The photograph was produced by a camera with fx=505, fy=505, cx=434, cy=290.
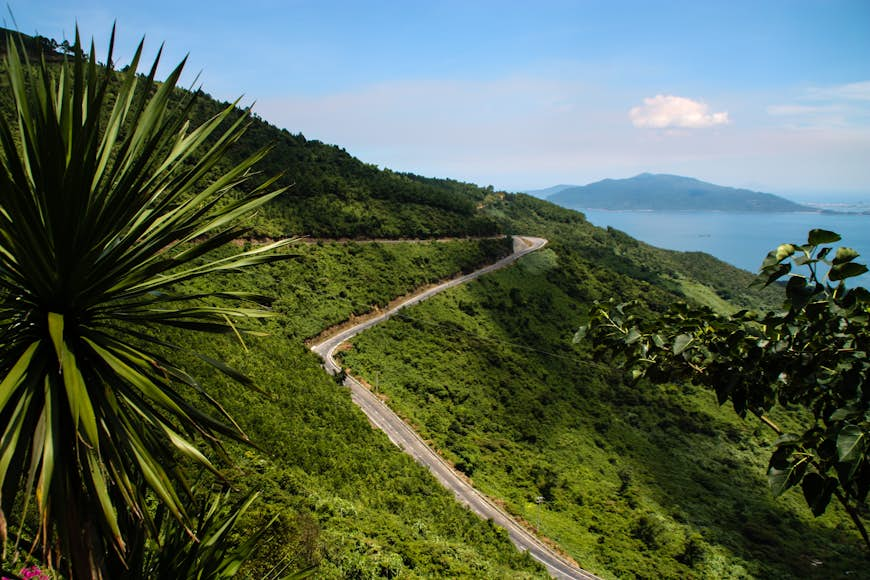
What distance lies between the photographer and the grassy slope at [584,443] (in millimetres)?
22469

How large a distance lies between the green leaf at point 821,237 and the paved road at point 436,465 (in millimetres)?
18444

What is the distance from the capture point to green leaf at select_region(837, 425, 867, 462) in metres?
2.18

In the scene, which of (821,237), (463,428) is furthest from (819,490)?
(463,428)

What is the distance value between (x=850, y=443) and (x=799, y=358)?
952 millimetres

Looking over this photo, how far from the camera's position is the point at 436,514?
17.2 m

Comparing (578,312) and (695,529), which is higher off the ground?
(578,312)

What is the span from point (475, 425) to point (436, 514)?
1170 cm

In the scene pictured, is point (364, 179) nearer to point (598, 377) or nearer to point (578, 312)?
point (578, 312)

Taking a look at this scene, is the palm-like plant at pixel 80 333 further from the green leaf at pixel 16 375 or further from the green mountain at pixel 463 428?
the green mountain at pixel 463 428

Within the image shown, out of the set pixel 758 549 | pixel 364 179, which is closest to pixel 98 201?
pixel 758 549

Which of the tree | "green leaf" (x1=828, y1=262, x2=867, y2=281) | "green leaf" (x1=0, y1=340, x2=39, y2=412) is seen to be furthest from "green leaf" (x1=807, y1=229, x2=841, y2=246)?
"green leaf" (x1=0, y1=340, x2=39, y2=412)

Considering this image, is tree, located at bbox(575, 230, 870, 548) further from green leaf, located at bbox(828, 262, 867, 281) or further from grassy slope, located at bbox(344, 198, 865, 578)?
grassy slope, located at bbox(344, 198, 865, 578)

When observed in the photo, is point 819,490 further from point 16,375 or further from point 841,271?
point 16,375

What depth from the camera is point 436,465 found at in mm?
23031
